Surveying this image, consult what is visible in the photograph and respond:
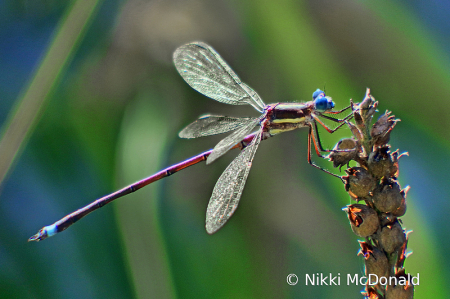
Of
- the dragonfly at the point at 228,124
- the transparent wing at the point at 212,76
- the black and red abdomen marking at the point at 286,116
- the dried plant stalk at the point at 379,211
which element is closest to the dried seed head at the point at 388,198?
the dried plant stalk at the point at 379,211

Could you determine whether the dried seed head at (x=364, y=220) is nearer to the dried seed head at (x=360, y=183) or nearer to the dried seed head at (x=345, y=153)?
the dried seed head at (x=360, y=183)

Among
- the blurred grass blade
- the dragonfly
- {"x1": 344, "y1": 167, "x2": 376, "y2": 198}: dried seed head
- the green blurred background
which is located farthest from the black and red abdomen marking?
the blurred grass blade

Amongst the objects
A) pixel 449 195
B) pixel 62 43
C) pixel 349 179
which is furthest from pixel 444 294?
pixel 62 43

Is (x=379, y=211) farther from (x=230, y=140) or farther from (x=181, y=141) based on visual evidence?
(x=181, y=141)

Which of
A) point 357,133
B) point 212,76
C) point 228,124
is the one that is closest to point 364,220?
point 357,133

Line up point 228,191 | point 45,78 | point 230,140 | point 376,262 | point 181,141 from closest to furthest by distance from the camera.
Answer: point 376,262 < point 228,191 < point 230,140 < point 45,78 < point 181,141

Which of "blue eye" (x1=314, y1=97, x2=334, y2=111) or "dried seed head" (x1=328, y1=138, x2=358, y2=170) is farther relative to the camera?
"blue eye" (x1=314, y1=97, x2=334, y2=111)

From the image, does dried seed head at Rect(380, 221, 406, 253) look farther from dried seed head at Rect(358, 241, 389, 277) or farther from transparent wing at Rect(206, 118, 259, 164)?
transparent wing at Rect(206, 118, 259, 164)
